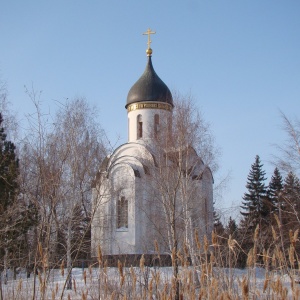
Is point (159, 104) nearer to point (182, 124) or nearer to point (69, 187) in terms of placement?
point (182, 124)

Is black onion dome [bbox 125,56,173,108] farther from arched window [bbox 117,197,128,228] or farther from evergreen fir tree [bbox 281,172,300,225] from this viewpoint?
evergreen fir tree [bbox 281,172,300,225]

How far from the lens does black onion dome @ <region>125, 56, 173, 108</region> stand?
74.1 ft

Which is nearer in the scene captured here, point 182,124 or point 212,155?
point 182,124

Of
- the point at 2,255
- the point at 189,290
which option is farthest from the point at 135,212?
the point at 189,290

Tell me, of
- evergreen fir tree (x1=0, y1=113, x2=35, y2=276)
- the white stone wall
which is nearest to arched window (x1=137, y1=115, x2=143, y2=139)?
the white stone wall

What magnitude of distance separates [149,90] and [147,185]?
516cm

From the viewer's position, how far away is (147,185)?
20.2 metres

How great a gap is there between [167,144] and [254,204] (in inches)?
591

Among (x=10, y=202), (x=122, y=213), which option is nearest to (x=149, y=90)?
(x=122, y=213)

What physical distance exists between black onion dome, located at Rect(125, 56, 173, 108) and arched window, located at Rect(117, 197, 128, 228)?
5188mm

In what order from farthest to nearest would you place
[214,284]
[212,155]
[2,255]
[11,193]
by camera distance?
[212,155] → [2,255] → [11,193] → [214,284]

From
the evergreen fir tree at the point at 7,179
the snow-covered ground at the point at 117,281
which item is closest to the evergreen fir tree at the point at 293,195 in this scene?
the evergreen fir tree at the point at 7,179

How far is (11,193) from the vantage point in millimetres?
10727

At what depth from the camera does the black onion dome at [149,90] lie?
22578mm
